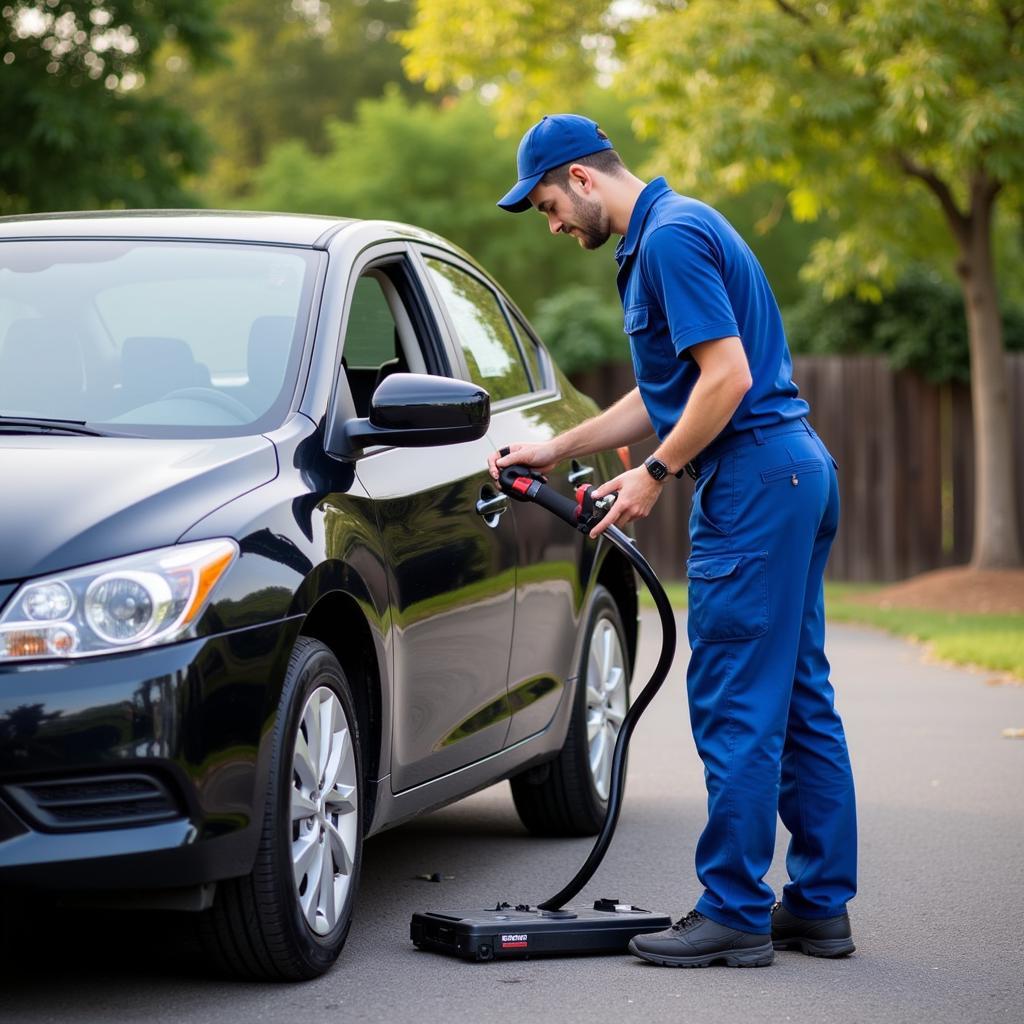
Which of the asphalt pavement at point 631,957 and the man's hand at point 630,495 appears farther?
the man's hand at point 630,495

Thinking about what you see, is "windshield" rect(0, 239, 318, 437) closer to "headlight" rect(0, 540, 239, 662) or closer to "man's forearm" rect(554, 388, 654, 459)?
"headlight" rect(0, 540, 239, 662)

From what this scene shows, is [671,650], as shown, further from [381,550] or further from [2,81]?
[2,81]

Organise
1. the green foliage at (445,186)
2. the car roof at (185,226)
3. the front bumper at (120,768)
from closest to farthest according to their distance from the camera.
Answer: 1. the front bumper at (120,768)
2. the car roof at (185,226)
3. the green foliage at (445,186)

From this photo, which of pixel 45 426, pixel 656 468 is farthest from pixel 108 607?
pixel 656 468

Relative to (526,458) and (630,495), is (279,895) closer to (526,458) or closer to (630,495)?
(630,495)

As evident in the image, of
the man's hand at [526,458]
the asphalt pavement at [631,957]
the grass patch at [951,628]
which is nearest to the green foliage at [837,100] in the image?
the grass patch at [951,628]

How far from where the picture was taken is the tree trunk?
16859 millimetres

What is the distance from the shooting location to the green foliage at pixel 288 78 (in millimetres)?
48656

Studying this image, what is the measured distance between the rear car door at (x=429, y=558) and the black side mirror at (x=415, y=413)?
0.09 m

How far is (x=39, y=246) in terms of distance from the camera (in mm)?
5230

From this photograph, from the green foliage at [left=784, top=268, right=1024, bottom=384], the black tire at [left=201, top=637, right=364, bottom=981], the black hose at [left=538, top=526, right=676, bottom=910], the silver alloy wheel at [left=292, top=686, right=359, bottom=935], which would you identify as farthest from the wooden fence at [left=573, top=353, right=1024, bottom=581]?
the black tire at [left=201, top=637, right=364, bottom=981]

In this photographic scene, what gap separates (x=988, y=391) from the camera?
16.9m

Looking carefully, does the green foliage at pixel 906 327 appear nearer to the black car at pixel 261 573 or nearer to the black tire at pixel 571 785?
the black tire at pixel 571 785

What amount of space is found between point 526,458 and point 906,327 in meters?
15.5
